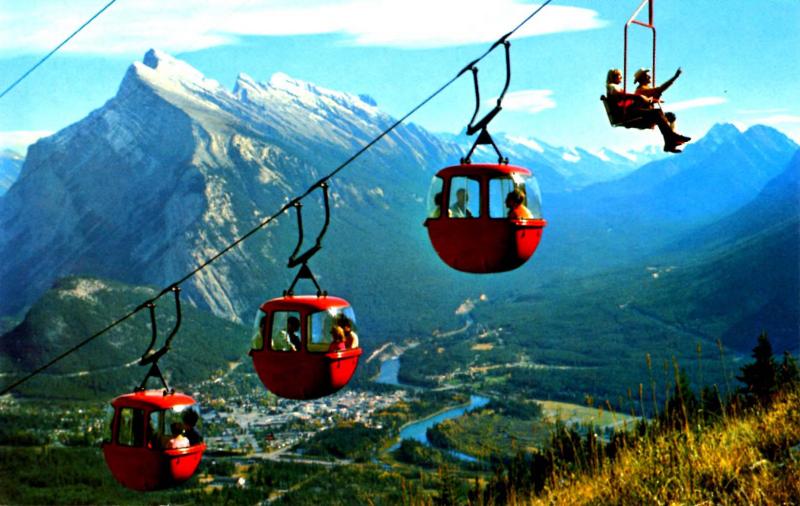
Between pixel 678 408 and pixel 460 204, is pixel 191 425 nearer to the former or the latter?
pixel 460 204

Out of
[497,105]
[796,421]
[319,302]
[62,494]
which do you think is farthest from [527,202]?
[62,494]

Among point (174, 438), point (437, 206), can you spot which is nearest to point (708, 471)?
point (437, 206)

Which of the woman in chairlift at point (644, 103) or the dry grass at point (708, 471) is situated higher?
the woman in chairlift at point (644, 103)

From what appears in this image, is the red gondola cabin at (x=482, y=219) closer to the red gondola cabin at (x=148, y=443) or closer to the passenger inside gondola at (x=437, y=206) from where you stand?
the passenger inside gondola at (x=437, y=206)

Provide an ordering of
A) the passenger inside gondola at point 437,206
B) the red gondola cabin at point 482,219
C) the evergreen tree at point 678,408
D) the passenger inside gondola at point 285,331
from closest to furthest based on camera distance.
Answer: the evergreen tree at point 678,408, the red gondola cabin at point 482,219, the passenger inside gondola at point 437,206, the passenger inside gondola at point 285,331

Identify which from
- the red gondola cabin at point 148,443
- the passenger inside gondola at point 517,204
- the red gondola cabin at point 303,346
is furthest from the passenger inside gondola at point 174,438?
the passenger inside gondola at point 517,204

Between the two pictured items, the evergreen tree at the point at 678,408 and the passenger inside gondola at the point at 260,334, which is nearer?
the evergreen tree at the point at 678,408

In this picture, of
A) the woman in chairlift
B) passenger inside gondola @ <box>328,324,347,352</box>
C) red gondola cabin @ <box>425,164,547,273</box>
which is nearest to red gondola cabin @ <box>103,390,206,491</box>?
passenger inside gondola @ <box>328,324,347,352</box>

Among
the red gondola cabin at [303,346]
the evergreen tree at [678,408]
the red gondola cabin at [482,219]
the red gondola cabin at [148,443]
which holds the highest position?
the red gondola cabin at [482,219]
